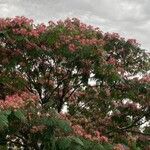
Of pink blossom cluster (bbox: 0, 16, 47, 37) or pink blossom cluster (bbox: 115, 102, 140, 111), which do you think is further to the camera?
pink blossom cluster (bbox: 115, 102, 140, 111)

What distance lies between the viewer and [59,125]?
1443 centimetres

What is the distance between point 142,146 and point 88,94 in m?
3.13

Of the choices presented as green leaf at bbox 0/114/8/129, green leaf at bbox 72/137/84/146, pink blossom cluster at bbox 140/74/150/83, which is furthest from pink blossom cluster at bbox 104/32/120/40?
green leaf at bbox 0/114/8/129

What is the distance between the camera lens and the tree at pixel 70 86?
589 inches

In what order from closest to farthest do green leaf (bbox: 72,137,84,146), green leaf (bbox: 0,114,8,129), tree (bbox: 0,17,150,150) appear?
green leaf (bbox: 0,114,8,129)
green leaf (bbox: 72,137,84,146)
tree (bbox: 0,17,150,150)

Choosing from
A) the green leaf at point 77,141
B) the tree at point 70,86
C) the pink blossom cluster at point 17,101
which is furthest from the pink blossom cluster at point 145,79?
the green leaf at point 77,141

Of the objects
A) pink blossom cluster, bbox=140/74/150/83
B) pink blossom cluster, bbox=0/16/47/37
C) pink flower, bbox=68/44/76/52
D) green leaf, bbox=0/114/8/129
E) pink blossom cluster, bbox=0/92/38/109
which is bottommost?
green leaf, bbox=0/114/8/129

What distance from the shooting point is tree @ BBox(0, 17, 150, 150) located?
15.0 metres

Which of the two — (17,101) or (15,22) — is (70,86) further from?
A: (17,101)

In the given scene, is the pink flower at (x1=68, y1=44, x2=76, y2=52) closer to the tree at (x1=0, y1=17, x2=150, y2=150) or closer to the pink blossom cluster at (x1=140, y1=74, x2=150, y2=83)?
the tree at (x1=0, y1=17, x2=150, y2=150)

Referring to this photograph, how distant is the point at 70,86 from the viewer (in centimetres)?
1984

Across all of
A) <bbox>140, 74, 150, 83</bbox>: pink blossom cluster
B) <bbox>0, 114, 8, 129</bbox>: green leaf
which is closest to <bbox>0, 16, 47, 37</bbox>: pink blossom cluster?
<bbox>140, 74, 150, 83</bbox>: pink blossom cluster

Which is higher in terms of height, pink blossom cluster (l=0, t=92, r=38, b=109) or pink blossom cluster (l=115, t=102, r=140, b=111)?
pink blossom cluster (l=115, t=102, r=140, b=111)

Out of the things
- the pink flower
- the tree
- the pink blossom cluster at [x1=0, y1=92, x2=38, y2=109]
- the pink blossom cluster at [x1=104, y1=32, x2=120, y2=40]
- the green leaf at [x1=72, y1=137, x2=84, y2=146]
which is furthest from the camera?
the pink blossom cluster at [x1=104, y1=32, x2=120, y2=40]
